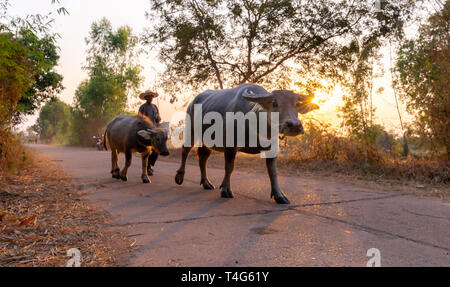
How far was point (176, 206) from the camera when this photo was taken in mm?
3889

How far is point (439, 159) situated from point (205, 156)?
454cm

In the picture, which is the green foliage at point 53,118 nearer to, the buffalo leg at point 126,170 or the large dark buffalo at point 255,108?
the buffalo leg at point 126,170

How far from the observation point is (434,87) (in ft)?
19.7

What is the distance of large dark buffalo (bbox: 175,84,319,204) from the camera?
12.3 ft

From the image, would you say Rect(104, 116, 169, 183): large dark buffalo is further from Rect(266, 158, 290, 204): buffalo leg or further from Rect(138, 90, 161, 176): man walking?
Rect(266, 158, 290, 204): buffalo leg

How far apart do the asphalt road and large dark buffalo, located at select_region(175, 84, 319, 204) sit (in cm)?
34

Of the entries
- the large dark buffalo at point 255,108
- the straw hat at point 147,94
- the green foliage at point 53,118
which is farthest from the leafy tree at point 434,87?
the green foliage at point 53,118

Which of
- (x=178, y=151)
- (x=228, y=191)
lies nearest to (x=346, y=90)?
(x=178, y=151)

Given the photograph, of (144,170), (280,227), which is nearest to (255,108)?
(280,227)

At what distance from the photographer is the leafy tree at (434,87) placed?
586 centimetres

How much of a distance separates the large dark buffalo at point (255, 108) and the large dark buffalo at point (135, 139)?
80cm

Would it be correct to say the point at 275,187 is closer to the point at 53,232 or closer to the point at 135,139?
the point at 53,232

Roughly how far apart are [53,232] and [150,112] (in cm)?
479
